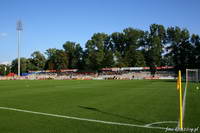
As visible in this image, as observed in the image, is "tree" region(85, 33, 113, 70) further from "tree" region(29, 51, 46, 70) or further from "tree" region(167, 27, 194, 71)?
"tree" region(29, 51, 46, 70)

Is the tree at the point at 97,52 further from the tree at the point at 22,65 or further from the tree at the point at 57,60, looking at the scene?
the tree at the point at 22,65

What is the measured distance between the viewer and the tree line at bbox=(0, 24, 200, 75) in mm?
86725

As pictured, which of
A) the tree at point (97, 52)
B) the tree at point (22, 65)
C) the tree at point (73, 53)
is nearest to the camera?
the tree at point (97, 52)

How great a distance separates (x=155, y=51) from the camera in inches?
3565

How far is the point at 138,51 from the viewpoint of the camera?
94125mm

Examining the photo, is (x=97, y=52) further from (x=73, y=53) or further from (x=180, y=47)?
(x=180, y=47)

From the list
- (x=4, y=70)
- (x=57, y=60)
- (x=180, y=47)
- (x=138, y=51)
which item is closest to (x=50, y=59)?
(x=57, y=60)

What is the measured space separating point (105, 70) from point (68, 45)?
3202 cm

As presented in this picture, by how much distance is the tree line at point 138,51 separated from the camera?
8672 cm

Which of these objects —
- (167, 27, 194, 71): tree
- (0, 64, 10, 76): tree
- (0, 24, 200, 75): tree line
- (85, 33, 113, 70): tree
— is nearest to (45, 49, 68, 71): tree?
(0, 24, 200, 75): tree line

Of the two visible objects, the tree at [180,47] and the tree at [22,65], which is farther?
the tree at [22,65]

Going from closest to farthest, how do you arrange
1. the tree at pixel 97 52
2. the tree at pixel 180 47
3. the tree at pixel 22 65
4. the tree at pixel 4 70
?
the tree at pixel 180 47 < the tree at pixel 97 52 < the tree at pixel 22 65 < the tree at pixel 4 70

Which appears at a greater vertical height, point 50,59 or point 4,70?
point 50,59

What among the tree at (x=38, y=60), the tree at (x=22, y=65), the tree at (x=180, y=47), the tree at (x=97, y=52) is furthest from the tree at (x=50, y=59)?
the tree at (x=180, y=47)
